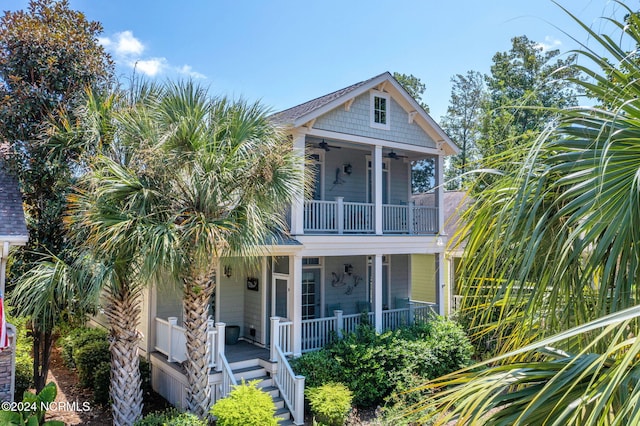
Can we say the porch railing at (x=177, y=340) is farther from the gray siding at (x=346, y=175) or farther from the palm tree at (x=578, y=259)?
the palm tree at (x=578, y=259)

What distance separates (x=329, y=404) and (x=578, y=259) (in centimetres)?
788

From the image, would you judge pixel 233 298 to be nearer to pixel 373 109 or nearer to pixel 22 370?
pixel 22 370

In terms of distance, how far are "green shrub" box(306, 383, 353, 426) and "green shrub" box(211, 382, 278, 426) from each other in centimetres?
150

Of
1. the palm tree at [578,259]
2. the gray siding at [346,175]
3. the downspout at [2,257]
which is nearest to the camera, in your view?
the palm tree at [578,259]

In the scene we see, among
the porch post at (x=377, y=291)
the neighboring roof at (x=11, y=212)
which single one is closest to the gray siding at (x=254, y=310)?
the porch post at (x=377, y=291)

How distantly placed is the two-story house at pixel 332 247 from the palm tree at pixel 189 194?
6.08 ft

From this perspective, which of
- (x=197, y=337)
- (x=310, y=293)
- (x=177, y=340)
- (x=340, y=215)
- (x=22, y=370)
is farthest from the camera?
(x=310, y=293)

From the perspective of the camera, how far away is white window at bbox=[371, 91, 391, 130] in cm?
1338

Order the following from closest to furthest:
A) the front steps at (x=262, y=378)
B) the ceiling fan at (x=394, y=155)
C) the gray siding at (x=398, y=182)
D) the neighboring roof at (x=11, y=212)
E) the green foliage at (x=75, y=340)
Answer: the neighboring roof at (x=11, y=212) < the front steps at (x=262, y=378) < the green foliage at (x=75, y=340) < the ceiling fan at (x=394, y=155) < the gray siding at (x=398, y=182)

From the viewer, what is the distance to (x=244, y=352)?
12211mm

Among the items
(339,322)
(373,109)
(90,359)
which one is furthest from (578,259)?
(90,359)

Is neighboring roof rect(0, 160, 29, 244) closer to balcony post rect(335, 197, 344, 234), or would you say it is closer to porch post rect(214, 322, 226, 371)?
porch post rect(214, 322, 226, 371)

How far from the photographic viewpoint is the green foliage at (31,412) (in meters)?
7.37

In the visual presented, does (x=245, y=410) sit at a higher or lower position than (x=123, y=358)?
lower
